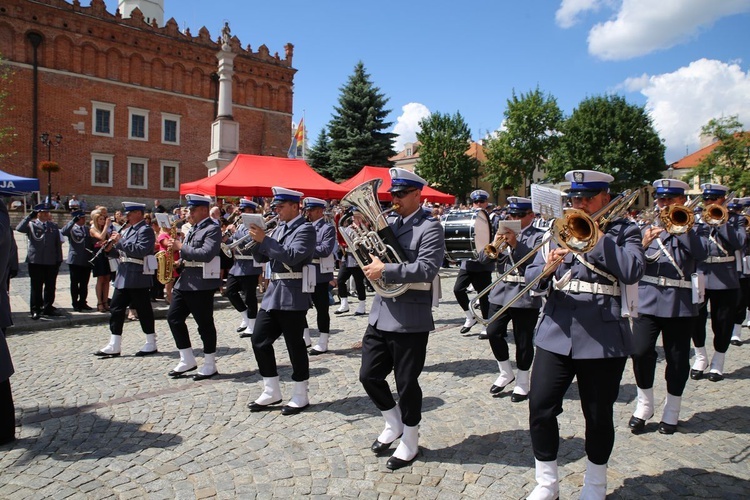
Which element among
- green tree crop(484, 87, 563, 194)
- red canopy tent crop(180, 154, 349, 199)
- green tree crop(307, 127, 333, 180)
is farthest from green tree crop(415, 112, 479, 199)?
red canopy tent crop(180, 154, 349, 199)

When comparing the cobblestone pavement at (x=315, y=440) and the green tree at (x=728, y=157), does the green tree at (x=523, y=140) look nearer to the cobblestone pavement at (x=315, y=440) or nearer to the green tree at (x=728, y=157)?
the green tree at (x=728, y=157)

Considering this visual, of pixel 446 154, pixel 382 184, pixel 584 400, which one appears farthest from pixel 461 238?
pixel 446 154

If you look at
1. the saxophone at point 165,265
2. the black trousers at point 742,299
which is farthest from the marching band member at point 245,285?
the black trousers at point 742,299

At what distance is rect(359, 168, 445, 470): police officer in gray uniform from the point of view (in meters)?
4.10

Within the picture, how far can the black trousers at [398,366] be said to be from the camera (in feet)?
13.7

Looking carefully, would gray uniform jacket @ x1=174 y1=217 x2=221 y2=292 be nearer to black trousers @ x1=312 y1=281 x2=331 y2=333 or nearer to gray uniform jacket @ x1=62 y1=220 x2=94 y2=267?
black trousers @ x1=312 y1=281 x2=331 y2=333

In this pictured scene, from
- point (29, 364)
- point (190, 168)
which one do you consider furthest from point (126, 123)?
point (29, 364)

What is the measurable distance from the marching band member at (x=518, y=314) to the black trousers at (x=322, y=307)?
107 inches

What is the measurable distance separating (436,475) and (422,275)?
1553mm

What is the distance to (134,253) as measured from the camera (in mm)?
7359

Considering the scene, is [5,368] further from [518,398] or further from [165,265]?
[518,398]

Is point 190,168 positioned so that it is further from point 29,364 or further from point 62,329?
point 29,364

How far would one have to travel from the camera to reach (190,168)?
4228 cm

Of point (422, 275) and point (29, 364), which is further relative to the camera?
point (29, 364)
